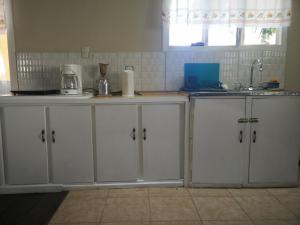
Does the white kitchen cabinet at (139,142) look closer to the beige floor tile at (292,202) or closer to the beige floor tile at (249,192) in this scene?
the beige floor tile at (249,192)

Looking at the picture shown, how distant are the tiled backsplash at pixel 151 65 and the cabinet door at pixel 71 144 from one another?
65 centimetres

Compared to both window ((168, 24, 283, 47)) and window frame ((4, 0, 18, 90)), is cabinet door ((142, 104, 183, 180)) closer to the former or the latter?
window ((168, 24, 283, 47))

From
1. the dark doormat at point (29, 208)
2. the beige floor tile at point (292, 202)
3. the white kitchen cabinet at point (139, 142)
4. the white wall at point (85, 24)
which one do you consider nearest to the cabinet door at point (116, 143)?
the white kitchen cabinet at point (139, 142)

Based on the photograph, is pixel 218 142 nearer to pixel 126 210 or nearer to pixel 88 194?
pixel 126 210

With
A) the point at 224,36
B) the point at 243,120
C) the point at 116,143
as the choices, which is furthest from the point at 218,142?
the point at 224,36

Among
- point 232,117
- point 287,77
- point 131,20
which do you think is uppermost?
point 131,20

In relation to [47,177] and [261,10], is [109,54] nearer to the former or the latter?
[47,177]

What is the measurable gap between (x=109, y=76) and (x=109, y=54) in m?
0.25

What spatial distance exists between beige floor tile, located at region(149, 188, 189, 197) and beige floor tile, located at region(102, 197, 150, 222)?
5.1 inches

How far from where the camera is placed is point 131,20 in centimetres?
270

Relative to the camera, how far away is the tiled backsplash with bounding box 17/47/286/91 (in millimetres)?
2738

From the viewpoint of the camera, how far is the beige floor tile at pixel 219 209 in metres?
1.90

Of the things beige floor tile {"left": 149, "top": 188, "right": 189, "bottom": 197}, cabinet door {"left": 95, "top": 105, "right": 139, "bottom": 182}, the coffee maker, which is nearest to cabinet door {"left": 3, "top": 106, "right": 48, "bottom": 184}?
the coffee maker

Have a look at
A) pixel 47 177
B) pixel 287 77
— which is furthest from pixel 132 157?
pixel 287 77
